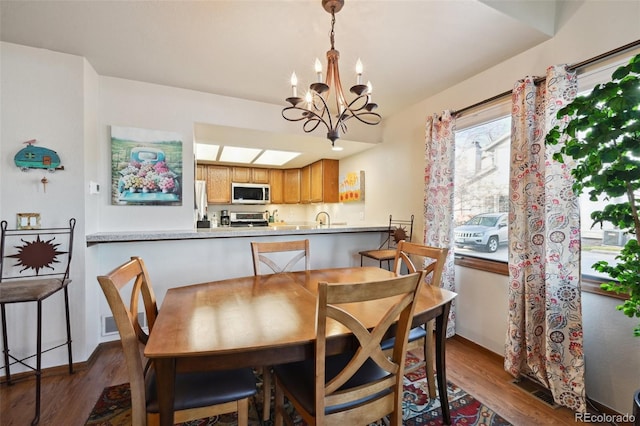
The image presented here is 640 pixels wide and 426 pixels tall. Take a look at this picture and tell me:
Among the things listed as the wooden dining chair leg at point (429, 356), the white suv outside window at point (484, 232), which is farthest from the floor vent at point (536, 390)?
the white suv outside window at point (484, 232)

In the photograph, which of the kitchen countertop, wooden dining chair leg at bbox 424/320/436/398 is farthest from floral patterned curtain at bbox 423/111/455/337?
wooden dining chair leg at bbox 424/320/436/398

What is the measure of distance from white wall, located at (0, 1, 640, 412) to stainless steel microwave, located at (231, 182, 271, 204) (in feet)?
8.06

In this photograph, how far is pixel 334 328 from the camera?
1.12m

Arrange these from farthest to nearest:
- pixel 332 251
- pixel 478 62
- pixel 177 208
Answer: pixel 332 251 < pixel 177 208 < pixel 478 62

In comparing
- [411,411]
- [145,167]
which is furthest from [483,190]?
[145,167]

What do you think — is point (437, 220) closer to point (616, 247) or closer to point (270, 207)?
point (616, 247)

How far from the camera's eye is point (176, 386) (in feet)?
3.86

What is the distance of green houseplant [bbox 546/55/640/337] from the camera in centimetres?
98

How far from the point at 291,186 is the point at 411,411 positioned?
4.41 meters

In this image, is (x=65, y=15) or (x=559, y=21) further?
(x=559, y=21)

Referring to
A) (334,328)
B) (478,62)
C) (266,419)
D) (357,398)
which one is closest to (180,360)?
(334,328)

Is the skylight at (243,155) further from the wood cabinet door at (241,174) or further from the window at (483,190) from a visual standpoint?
the window at (483,190)

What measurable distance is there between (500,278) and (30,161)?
3.64 meters

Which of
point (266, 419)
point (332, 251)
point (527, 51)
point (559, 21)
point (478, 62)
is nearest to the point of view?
point (266, 419)
